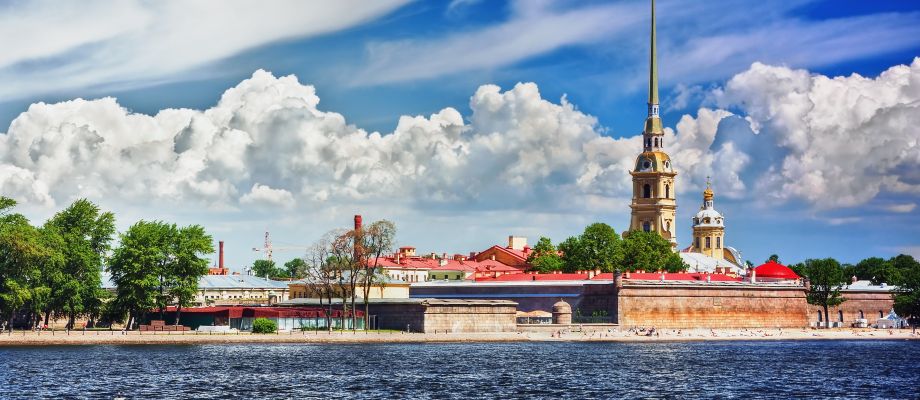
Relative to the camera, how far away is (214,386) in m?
64.1

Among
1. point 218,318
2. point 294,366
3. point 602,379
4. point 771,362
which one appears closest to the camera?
point 602,379

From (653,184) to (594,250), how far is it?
118ft

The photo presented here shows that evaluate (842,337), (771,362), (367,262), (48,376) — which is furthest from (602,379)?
(842,337)

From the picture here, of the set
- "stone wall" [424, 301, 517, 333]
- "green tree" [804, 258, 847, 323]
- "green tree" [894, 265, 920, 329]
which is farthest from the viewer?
"green tree" [804, 258, 847, 323]

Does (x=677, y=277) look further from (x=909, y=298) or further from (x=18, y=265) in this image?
(x=18, y=265)

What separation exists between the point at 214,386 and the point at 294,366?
13364mm

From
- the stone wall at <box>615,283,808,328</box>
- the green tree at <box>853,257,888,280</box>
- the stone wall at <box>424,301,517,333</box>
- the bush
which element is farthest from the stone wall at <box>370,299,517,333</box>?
the green tree at <box>853,257,888,280</box>

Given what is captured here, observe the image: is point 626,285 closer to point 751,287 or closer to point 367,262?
point 751,287

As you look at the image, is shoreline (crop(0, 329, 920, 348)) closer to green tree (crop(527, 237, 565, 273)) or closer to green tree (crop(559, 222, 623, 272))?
green tree (crop(559, 222, 623, 272))

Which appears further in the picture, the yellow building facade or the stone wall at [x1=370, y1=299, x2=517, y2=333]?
the yellow building facade

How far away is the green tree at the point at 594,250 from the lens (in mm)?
153188

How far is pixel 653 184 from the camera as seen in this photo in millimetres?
187125

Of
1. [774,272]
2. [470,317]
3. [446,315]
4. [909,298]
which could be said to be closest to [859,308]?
[909,298]

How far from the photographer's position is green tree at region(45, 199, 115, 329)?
100438 millimetres
